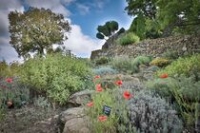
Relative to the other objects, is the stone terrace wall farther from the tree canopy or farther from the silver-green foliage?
the silver-green foliage

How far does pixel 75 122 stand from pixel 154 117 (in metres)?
1.33

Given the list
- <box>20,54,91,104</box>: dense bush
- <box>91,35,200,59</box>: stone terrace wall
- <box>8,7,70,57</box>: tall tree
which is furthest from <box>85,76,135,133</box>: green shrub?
<box>8,7,70,57</box>: tall tree

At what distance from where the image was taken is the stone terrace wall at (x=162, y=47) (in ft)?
54.3

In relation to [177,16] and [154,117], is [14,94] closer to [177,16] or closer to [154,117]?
[154,117]

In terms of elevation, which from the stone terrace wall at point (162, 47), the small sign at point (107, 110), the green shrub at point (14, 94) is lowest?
the small sign at point (107, 110)

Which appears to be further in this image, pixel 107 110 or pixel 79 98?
pixel 79 98

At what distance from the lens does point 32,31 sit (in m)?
30.9

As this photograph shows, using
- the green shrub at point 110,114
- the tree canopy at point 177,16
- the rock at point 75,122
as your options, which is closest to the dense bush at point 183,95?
the green shrub at point 110,114

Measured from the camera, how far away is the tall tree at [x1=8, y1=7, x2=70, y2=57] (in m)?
31.0

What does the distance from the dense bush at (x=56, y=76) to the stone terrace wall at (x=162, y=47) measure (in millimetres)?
8382

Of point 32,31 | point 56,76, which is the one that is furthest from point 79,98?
point 32,31

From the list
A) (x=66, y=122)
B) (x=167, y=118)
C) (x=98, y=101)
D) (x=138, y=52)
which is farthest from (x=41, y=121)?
(x=138, y=52)

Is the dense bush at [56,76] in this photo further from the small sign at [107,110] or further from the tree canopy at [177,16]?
the tree canopy at [177,16]

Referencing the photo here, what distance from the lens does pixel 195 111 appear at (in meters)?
4.83
